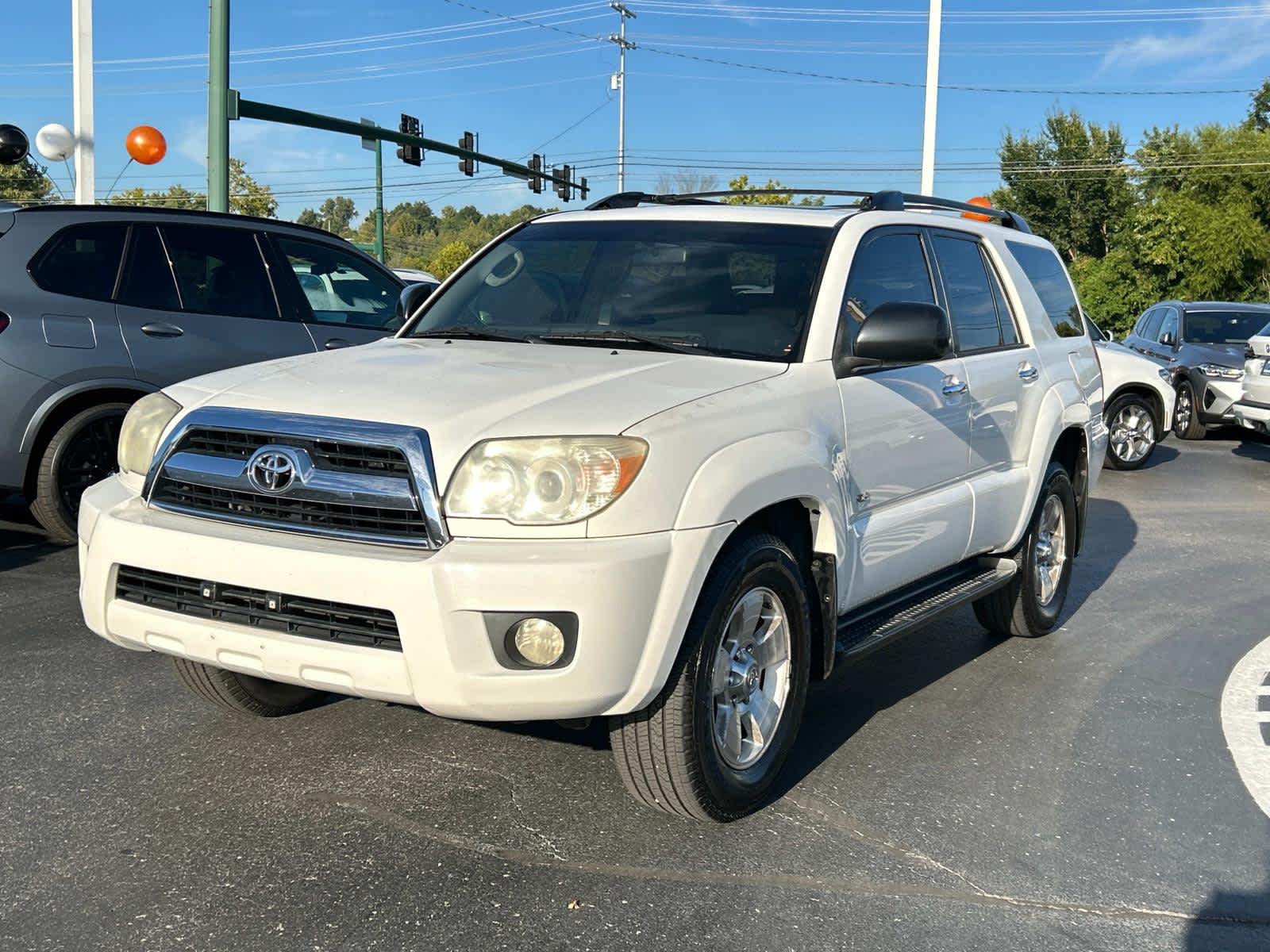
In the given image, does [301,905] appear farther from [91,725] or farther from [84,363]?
[84,363]

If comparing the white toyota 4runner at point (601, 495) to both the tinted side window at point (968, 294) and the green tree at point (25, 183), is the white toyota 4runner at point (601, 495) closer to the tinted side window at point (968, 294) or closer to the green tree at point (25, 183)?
the tinted side window at point (968, 294)

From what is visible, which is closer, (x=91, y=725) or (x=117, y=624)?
(x=117, y=624)

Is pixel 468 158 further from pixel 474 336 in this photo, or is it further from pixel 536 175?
pixel 474 336

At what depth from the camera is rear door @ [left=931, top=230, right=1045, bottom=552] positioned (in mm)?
5441

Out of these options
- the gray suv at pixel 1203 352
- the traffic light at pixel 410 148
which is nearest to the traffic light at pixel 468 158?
the traffic light at pixel 410 148

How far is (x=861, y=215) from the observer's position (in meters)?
4.98

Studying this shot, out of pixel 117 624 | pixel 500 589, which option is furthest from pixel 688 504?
pixel 117 624

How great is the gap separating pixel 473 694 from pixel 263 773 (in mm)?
1175

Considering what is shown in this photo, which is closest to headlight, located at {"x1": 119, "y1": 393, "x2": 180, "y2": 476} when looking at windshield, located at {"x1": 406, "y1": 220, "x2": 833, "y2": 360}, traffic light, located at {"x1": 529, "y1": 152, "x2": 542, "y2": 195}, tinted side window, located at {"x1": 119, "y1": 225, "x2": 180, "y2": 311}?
windshield, located at {"x1": 406, "y1": 220, "x2": 833, "y2": 360}

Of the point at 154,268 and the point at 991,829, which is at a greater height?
the point at 154,268

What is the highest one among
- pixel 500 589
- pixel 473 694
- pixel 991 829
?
pixel 500 589

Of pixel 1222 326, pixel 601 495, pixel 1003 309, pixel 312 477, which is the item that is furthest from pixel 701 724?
pixel 1222 326

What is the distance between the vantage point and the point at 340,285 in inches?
333

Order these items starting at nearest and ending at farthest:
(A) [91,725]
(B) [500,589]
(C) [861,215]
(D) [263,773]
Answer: (B) [500,589]
(D) [263,773]
(A) [91,725]
(C) [861,215]
